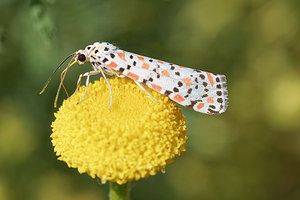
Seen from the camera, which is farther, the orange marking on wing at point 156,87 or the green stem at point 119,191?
the orange marking on wing at point 156,87

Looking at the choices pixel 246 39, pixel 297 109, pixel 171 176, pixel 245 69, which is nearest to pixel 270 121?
pixel 297 109

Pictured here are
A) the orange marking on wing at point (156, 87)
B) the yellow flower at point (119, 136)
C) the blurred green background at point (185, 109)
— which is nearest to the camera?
the yellow flower at point (119, 136)

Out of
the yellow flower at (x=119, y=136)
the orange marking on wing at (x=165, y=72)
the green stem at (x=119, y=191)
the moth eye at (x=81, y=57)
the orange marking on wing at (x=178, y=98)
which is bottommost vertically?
the green stem at (x=119, y=191)

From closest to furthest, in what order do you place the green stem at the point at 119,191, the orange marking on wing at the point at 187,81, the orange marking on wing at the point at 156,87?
1. the green stem at the point at 119,191
2. the orange marking on wing at the point at 156,87
3. the orange marking on wing at the point at 187,81

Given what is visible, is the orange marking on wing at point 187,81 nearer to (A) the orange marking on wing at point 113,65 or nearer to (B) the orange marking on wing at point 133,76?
(B) the orange marking on wing at point 133,76

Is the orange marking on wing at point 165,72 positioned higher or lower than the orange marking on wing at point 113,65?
lower

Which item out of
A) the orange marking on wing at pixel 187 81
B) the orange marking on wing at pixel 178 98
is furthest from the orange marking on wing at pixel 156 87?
the orange marking on wing at pixel 187 81

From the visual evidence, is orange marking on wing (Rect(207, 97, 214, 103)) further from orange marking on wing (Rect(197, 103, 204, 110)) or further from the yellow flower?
the yellow flower

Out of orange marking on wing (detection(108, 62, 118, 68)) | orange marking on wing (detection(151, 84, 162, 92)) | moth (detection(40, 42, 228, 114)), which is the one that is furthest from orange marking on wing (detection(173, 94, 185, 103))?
orange marking on wing (detection(108, 62, 118, 68))

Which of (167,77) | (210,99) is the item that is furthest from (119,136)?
(210,99)
